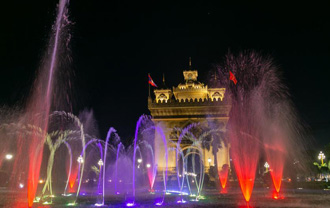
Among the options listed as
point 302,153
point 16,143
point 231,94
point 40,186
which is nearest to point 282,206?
point 40,186

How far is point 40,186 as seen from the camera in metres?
26.7

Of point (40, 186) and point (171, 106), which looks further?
point (171, 106)

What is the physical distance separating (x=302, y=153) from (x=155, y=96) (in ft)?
105

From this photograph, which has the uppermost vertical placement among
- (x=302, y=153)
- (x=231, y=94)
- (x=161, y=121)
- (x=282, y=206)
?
(x=231, y=94)

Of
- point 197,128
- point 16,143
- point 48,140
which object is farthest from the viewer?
point 197,128

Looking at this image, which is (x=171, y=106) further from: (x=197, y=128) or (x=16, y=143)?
(x=16, y=143)

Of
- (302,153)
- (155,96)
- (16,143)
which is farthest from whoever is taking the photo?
(302,153)

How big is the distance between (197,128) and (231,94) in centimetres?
785

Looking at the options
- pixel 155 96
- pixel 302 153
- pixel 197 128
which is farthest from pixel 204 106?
pixel 302 153

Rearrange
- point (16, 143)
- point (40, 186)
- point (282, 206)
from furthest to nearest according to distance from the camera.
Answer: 1. point (16, 143)
2. point (40, 186)
3. point (282, 206)

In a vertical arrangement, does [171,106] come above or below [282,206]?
above

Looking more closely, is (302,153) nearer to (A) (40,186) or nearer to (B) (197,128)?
(B) (197,128)

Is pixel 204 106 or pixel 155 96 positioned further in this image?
pixel 155 96

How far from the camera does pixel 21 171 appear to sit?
36.2 metres
